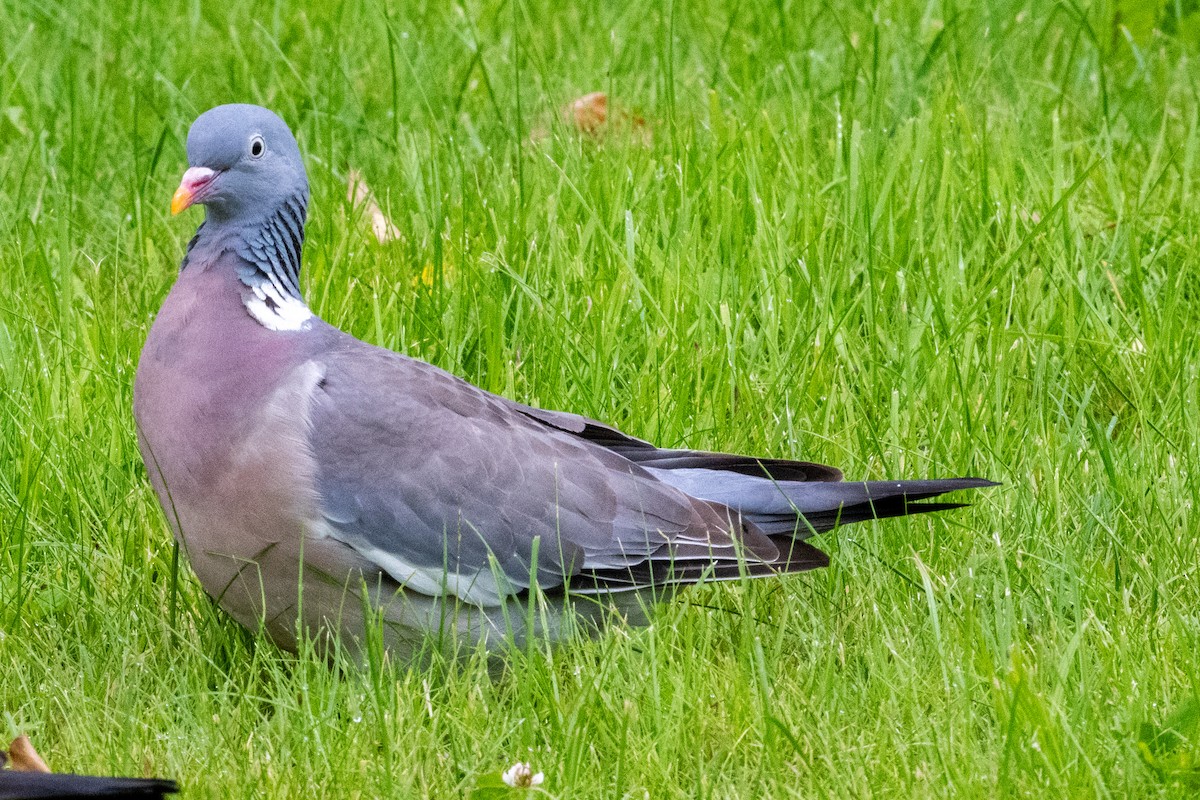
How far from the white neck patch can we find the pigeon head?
15 cm

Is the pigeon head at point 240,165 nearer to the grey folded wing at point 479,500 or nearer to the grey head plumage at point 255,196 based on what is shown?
the grey head plumage at point 255,196

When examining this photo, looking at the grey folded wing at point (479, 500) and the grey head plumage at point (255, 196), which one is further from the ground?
the grey head plumage at point (255, 196)

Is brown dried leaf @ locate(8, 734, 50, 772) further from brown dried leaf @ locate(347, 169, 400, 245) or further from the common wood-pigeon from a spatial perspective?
brown dried leaf @ locate(347, 169, 400, 245)

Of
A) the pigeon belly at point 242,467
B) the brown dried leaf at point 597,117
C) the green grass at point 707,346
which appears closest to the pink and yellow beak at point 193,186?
the pigeon belly at point 242,467

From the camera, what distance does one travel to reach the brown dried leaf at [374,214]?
420 centimetres

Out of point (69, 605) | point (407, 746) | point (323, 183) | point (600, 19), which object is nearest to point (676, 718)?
point (407, 746)

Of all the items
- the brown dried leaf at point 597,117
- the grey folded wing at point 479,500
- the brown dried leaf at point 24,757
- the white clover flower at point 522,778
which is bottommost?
the white clover flower at point 522,778

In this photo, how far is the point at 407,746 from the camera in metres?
2.54

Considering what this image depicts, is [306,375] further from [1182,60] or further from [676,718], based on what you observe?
[1182,60]

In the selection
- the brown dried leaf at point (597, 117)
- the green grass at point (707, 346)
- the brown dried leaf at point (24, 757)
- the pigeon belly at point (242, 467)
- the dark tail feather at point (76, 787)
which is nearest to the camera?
the dark tail feather at point (76, 787)

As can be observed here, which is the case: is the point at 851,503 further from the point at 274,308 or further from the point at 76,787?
the point at 76,787

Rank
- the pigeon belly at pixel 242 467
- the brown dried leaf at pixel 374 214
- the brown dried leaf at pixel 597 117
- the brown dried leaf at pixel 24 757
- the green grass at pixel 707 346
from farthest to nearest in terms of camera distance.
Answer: the brown dried leaf at pixel 597 117
the brown dried leaf at pixel 374 214
the pigeon belly at pixel 242 467
the green grass at pixel 707 346
the brown dried leaf at pixel 24 757

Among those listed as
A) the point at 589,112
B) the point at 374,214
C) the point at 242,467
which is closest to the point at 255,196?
the point at 242,467

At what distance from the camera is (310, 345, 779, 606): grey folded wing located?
285 centimetres
